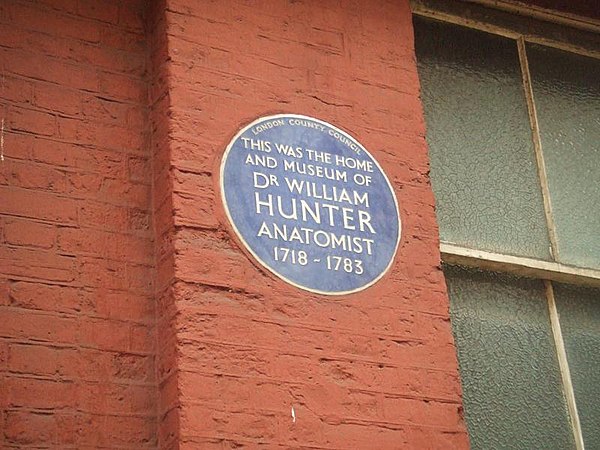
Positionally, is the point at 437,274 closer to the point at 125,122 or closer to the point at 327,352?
the point at 327,352

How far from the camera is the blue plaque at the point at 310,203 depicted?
4414mm

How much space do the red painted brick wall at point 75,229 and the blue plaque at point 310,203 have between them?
0.35 metres

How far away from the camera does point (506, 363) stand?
489cm

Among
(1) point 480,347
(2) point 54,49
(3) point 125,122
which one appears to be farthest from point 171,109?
(1) point 480,347

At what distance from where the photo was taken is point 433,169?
A: 519cm

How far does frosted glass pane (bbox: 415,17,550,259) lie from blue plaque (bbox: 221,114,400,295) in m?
0.48

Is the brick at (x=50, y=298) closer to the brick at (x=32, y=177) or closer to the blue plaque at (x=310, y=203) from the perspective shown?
the brick at (x=32, y=177)

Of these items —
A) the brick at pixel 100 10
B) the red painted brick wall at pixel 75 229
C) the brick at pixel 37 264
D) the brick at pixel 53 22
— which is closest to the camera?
the red painted brick wall at pixel 75 229

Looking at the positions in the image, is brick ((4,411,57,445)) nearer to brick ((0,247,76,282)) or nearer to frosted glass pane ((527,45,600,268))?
brick ((0,247,76,282))

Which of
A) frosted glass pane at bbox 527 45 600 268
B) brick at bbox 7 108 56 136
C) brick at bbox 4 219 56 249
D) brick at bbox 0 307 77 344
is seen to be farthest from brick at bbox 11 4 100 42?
frosted glass pane at bbox 527 45 600 268

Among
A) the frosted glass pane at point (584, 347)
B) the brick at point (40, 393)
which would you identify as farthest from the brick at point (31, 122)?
the frosted glass pane at point (584, 347)

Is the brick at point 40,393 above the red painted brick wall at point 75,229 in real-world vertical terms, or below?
below

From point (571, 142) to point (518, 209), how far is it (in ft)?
1.69

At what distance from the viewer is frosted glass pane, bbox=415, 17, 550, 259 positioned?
16.9ft
